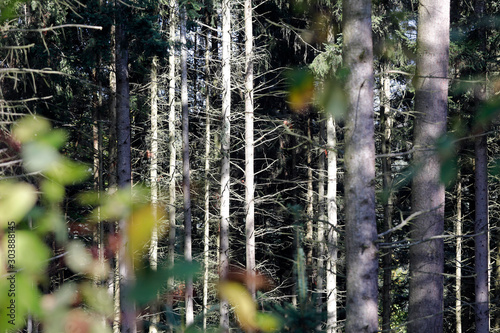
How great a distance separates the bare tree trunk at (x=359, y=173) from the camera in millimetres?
2846

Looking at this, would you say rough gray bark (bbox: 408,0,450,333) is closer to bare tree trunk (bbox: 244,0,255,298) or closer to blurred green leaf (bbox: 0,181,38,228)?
blurred green leaf (bbox: 0,181,38,228)

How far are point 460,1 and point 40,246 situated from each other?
12.2 m

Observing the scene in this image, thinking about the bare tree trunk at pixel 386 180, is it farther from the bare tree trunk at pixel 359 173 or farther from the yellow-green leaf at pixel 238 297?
the yellow-green leaf at pixel 238 297

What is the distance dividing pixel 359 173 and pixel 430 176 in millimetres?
2025

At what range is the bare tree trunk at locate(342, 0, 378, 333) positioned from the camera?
285 centimetres

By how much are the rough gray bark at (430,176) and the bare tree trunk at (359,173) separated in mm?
1862

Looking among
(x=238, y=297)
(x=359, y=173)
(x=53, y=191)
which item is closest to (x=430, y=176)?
(x=359, y=173)

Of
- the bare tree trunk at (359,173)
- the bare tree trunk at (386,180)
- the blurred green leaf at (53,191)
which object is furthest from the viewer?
the bare tree trunk at (386,180)

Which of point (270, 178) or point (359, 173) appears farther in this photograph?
point (270, 178)

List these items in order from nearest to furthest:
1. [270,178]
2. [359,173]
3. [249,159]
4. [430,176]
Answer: [359,173] < [430,176] < [270,178] < [249,159]

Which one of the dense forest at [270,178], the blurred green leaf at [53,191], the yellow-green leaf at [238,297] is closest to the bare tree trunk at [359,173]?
the dense forest at [270,178]

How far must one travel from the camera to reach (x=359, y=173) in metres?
2.96

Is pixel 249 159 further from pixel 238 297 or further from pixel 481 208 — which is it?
pixel 238 297

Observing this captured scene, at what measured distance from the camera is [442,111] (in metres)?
4.55
